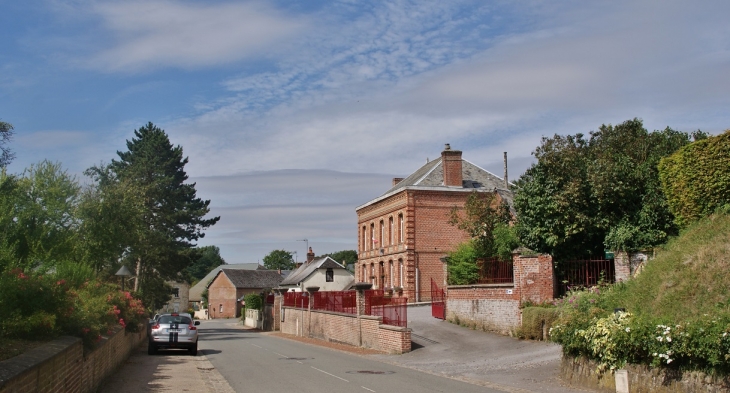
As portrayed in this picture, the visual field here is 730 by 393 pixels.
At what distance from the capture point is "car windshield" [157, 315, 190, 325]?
81.4ft

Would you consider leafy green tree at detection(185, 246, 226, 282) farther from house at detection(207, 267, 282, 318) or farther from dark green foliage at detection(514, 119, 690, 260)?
dark green foliage at detection(514, 119, 690, 260)

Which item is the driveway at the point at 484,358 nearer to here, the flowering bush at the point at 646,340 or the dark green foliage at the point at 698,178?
the flowering bush at the point at 646,340

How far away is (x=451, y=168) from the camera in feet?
145

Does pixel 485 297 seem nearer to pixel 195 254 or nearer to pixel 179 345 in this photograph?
pixel 179 345

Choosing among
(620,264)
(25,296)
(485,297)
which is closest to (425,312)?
(485,297)

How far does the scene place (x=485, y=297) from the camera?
25109 millimetres

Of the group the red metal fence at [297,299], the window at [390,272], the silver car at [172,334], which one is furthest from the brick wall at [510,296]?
the window at [390,272]

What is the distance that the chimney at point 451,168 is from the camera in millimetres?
44125

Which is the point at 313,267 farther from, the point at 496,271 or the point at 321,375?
the point at 321,375

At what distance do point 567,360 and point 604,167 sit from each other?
1025cm

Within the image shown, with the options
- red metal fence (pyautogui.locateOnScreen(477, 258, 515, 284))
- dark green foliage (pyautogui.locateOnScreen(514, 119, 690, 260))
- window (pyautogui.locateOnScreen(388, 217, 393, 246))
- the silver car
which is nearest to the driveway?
red metal fence (pyautogui.locateOnScreen(477, 258, 515, 284))

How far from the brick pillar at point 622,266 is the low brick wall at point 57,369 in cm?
1483

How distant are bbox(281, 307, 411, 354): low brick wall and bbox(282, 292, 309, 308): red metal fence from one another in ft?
1.39

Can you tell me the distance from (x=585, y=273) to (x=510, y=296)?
261 cm
